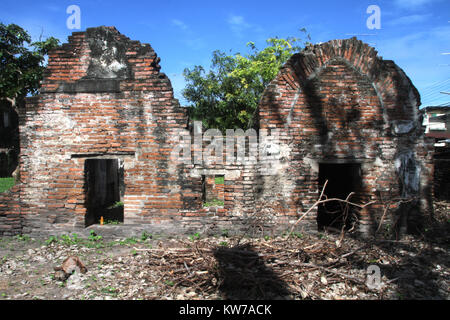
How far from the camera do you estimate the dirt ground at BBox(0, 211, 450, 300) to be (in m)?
3.67

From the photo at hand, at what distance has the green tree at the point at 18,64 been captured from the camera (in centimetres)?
1213

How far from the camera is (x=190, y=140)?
553 centimetres

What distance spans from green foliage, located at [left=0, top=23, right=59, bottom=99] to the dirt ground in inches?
395

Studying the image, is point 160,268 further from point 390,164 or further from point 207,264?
point 390,164

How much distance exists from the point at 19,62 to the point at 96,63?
10462mm

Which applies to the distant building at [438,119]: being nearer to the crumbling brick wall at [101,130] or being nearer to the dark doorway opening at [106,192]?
the dark doorway opening at [106,192]

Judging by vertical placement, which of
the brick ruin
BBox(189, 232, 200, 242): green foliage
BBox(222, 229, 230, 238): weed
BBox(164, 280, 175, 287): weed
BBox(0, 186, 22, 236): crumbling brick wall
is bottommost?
BBox(164, 280, 175, 287): weed

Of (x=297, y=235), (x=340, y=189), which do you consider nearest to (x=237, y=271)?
(x=297, y=235)

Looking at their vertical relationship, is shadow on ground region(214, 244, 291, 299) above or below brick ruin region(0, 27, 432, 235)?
below

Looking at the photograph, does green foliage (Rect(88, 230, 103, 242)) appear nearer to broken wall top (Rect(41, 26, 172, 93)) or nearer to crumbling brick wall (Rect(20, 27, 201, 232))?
crumbling brick wall (Rect(20, 27, 201, 232))

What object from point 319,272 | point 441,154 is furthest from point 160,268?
point 441,154

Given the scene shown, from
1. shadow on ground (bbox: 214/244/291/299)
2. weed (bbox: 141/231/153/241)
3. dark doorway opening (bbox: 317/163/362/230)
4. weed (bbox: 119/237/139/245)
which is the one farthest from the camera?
dark doorway opening (bbox: 317/163/362/230)

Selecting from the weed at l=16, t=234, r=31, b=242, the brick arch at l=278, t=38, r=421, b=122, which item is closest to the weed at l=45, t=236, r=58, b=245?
the weed at l=16, t=234, r=31, b=242

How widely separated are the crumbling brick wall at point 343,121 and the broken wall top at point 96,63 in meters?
2.61
